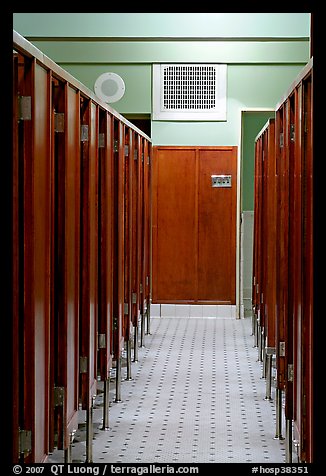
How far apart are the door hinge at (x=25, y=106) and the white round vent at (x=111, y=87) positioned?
24.6 feet

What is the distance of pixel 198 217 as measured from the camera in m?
10.3

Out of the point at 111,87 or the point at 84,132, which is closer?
the point at 84,132

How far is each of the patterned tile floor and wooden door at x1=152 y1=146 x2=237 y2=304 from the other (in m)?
1.77

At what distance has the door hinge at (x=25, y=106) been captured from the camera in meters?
2.90

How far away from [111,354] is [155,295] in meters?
4.97

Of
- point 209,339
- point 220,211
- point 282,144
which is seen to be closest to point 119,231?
point 282,144

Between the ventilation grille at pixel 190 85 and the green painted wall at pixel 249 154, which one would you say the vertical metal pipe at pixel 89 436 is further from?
the green painted wall at pixel 249 154

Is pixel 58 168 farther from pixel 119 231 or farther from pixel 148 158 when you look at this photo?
pixel 148 158

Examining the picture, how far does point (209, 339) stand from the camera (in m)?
8.61

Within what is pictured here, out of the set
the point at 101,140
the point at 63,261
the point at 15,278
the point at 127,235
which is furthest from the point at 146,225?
the point at 15,278

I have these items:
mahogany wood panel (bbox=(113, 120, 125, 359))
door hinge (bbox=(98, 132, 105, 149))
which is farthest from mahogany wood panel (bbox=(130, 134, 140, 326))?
door hinge (bbox=(98, 132, 105, 149))

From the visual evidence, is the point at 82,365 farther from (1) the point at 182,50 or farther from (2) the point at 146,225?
(1) the point at 182,50

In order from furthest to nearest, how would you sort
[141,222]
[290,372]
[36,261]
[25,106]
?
[141,222] → [290,372] → [36,261] → [25,106]

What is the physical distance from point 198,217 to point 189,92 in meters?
1.57
